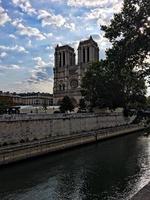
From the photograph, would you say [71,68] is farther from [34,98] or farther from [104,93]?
[104,93]

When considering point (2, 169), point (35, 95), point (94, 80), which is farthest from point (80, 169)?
point (35, 95)

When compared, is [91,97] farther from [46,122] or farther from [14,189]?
[14,189]

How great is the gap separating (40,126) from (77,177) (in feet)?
51.3

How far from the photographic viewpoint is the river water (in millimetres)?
21062

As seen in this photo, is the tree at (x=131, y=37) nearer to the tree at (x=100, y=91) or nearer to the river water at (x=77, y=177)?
the river water at (x=77, y=177)

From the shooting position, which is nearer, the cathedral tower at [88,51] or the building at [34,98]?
the cathedral tower at [88,51]

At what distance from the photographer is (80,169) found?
28.6m

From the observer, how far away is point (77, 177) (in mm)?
25594

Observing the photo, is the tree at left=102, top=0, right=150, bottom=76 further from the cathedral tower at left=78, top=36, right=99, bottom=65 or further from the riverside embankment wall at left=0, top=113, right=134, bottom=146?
the cathedral tower at left=78, top=36, right=99, bottom=65

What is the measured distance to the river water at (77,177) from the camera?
21.1 m

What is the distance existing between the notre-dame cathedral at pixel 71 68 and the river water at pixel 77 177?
76.6 meters

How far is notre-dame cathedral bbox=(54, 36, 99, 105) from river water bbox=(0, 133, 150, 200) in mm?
76563

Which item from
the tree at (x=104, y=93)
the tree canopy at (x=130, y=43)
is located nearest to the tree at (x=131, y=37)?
the tree canopy at (x=130, y=43)

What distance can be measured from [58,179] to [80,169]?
13.4ft
